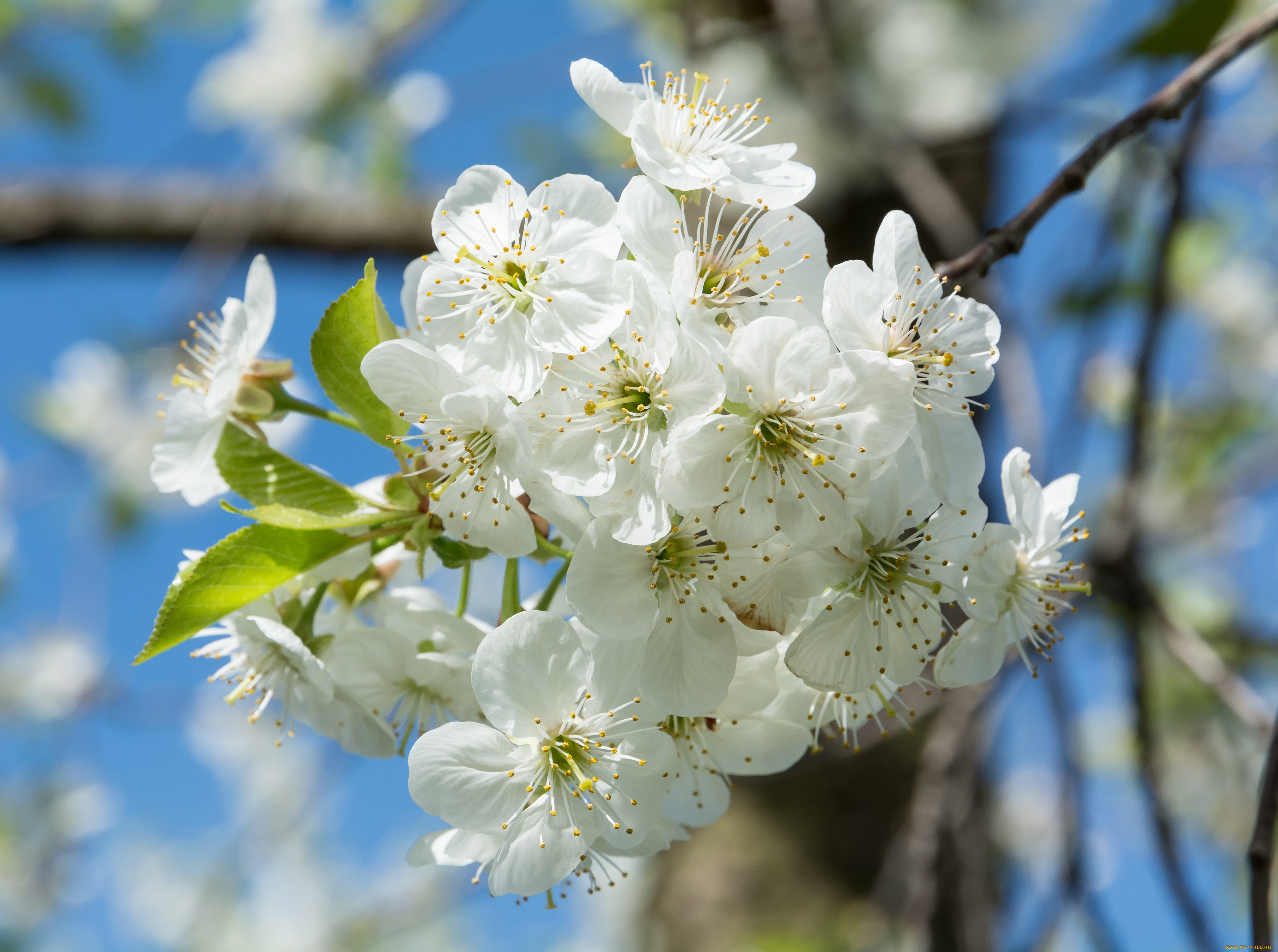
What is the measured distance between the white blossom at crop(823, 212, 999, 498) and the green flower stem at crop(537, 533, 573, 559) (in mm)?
283

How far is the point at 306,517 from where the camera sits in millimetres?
783

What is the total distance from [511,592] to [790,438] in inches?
11.2

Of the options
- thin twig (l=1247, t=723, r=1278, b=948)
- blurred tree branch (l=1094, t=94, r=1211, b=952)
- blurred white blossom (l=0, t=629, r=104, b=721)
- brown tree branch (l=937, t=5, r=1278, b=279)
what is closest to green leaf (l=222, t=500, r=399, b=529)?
brown tree branch (l=937, t=5, r=1278, b=279)

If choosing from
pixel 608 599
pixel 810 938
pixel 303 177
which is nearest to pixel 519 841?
pixel 608 599

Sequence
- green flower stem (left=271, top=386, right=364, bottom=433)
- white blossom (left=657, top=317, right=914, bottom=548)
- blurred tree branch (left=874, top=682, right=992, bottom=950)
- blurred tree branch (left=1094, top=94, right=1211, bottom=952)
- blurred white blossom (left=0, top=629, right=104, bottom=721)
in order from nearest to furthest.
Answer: white blossom (left=657, top=317, right=914, bottom=548), green flower stem (left=271, top=386, right=364, bottom=433), blurred tree branch (left=1094, top=94, right=1211, bottom=952), blurred tree branch (left=874, top=682, right=992, bottom=950), blurred white blossom (left=0, top=629, right=104, bottom=721)

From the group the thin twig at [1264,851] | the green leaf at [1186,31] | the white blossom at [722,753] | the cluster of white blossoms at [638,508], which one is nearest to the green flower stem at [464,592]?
the cluster of white blossoms at [638,508]

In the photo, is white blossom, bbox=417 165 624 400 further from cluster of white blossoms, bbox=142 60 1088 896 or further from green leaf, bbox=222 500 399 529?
green leaf, bbox=222 500 399 529

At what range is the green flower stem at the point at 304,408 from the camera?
35.3 inches

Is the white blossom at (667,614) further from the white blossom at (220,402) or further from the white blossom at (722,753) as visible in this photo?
the white blossom at (220,402)

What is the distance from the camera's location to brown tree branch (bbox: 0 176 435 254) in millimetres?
2850

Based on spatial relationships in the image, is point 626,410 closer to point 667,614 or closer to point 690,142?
point 667,614

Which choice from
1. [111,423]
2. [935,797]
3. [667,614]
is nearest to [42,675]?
[111,423]

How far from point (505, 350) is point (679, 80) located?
1.15ft

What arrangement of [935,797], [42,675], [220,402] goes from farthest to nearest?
1. [42,675]
2. [935,797]
3. [220,402]
